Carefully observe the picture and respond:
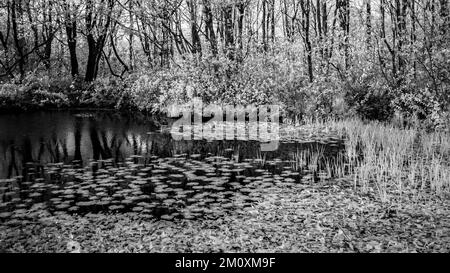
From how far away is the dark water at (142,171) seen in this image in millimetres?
7316

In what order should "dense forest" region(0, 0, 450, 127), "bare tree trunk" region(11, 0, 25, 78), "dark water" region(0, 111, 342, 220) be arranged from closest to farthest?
"dark water" region(0, 111, 342, 220) → "dense forest" region(0, 0, 450, 127) → "bare tree trunk" region(11, 0, 25, 78)

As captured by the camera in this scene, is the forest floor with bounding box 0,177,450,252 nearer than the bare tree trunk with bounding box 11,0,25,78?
Yes

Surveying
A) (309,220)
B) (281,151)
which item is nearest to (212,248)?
(309,220)

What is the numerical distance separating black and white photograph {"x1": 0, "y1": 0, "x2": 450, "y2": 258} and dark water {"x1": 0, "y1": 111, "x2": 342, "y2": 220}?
0.18 feet

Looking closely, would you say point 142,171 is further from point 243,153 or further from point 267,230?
point 267,230

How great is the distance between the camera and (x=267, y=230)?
614 cm

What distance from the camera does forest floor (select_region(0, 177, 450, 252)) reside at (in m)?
5.56

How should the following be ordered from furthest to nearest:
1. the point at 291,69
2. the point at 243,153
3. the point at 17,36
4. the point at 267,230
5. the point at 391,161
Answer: the point at 17,36, the point at 291,69, the point at 243,153, the point at 391,161, the point at 267,230

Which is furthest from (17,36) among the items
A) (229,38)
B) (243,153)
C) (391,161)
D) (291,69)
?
(391,161)

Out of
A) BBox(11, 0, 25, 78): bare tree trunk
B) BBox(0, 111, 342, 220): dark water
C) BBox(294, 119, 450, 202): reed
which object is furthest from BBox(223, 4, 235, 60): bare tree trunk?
BBox(11, 0, 25, 78): bare tree trunk

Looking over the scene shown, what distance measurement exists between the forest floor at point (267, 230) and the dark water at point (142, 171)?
48 cm

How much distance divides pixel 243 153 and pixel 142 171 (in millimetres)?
3436

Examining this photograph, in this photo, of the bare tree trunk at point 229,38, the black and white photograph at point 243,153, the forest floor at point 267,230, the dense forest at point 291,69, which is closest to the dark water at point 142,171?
the black and white photograph at point 243,153

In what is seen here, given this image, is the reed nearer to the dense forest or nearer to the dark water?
the dark water
